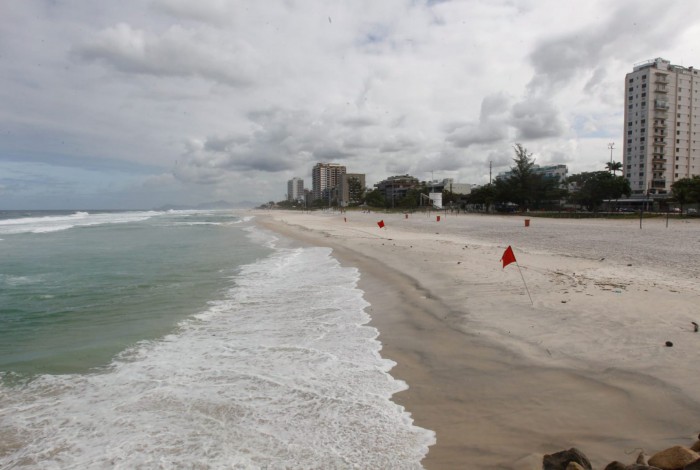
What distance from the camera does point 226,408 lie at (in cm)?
462

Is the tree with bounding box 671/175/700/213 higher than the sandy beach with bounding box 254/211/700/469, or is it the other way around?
the tree with bounding box 671/175/700/213

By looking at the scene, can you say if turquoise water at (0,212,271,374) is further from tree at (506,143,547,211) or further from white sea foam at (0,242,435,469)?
tree at (506,143,547,211)

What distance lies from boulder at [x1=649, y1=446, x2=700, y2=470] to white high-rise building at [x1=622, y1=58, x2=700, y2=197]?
368 feet

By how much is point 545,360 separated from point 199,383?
470 cm

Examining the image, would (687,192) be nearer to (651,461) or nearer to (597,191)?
(597,191)

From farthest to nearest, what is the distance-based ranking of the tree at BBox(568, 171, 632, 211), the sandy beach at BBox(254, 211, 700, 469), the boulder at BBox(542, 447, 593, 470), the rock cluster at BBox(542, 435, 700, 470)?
the tree at BBox(568, 171, 632, 211), the sandy beach at BBox(254, 211, 700, 469), the boulder at BBox(542, 447, 593, 470), the rock cluster at BBox(542, 435, 700, 470)

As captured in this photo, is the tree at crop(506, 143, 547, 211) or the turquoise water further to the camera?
the tree at crop(506, 143, 547, 211)

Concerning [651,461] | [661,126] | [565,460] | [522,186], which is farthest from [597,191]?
[565,460]

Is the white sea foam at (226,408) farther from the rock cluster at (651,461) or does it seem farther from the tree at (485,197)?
the tree at (485,197)

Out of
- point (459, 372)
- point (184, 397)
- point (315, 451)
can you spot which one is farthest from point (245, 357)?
point (459, 372)

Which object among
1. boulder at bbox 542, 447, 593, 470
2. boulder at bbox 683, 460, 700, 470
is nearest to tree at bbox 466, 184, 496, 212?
boulder at bbox 542, 447, 593, 470

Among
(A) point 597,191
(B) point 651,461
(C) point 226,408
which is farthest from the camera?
(A) point 597,191

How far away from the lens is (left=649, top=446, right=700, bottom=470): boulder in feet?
8.62

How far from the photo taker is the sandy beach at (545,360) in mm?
3725
